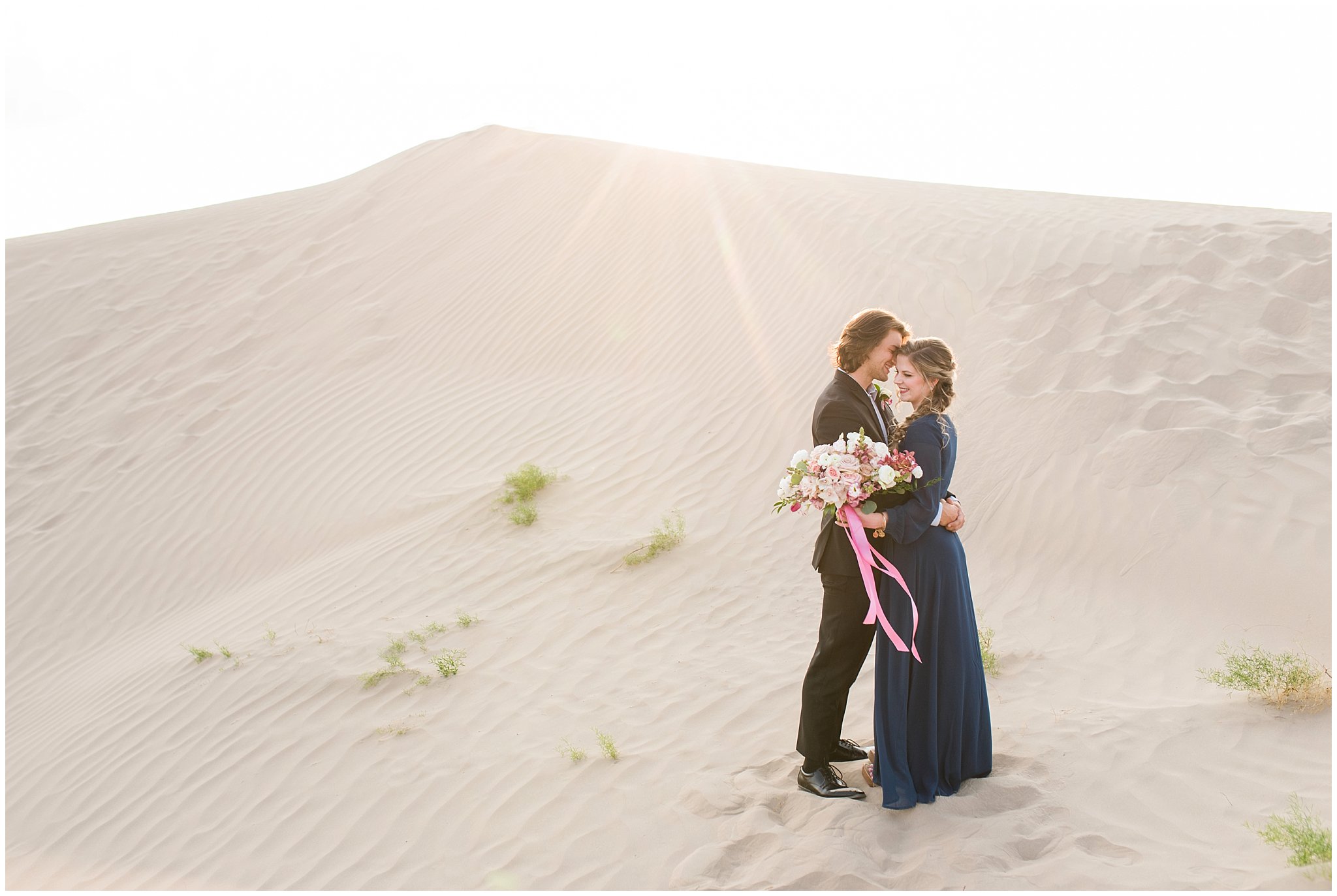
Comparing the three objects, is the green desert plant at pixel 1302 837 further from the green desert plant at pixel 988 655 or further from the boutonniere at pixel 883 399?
the boutonniere at pixel 883 399

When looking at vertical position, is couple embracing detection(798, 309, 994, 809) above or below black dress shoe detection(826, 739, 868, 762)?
above

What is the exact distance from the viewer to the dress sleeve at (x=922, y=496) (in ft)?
11.5

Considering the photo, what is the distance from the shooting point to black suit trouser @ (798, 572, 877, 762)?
3.69 metres

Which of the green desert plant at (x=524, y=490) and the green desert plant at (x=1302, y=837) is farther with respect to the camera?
the green desert plant at (x=524, y=490)

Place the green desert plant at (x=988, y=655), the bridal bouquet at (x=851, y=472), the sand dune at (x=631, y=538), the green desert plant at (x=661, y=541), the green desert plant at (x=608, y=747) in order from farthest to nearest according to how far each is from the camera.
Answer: the green desert plant at (x=661, y=541)
the green desert plant at (x=988, y=655)
the green desert plant at (x=608, y=747)
the sand dune at (x=631, y=538)
the bridal bouquet at (x=851, y=472)

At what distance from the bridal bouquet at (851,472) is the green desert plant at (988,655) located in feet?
6.33

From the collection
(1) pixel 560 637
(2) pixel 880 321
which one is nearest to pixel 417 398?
(1) pixel 560 637

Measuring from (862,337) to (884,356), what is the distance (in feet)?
0.39

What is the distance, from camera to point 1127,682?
4812mm

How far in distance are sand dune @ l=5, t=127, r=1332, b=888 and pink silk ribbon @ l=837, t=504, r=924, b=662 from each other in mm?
706

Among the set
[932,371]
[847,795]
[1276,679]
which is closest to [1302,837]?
[1276,679]

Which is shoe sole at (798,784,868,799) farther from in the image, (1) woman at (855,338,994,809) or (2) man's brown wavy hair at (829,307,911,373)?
(2) man's brown wavy hair at (829,307,911,373)

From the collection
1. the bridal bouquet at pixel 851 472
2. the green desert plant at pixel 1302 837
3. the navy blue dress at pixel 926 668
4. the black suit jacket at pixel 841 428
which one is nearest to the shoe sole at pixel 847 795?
the navy blue dress at pixel 926 668

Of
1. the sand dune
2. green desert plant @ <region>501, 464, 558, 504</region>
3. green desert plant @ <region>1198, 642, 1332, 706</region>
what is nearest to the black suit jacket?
the sand dune
